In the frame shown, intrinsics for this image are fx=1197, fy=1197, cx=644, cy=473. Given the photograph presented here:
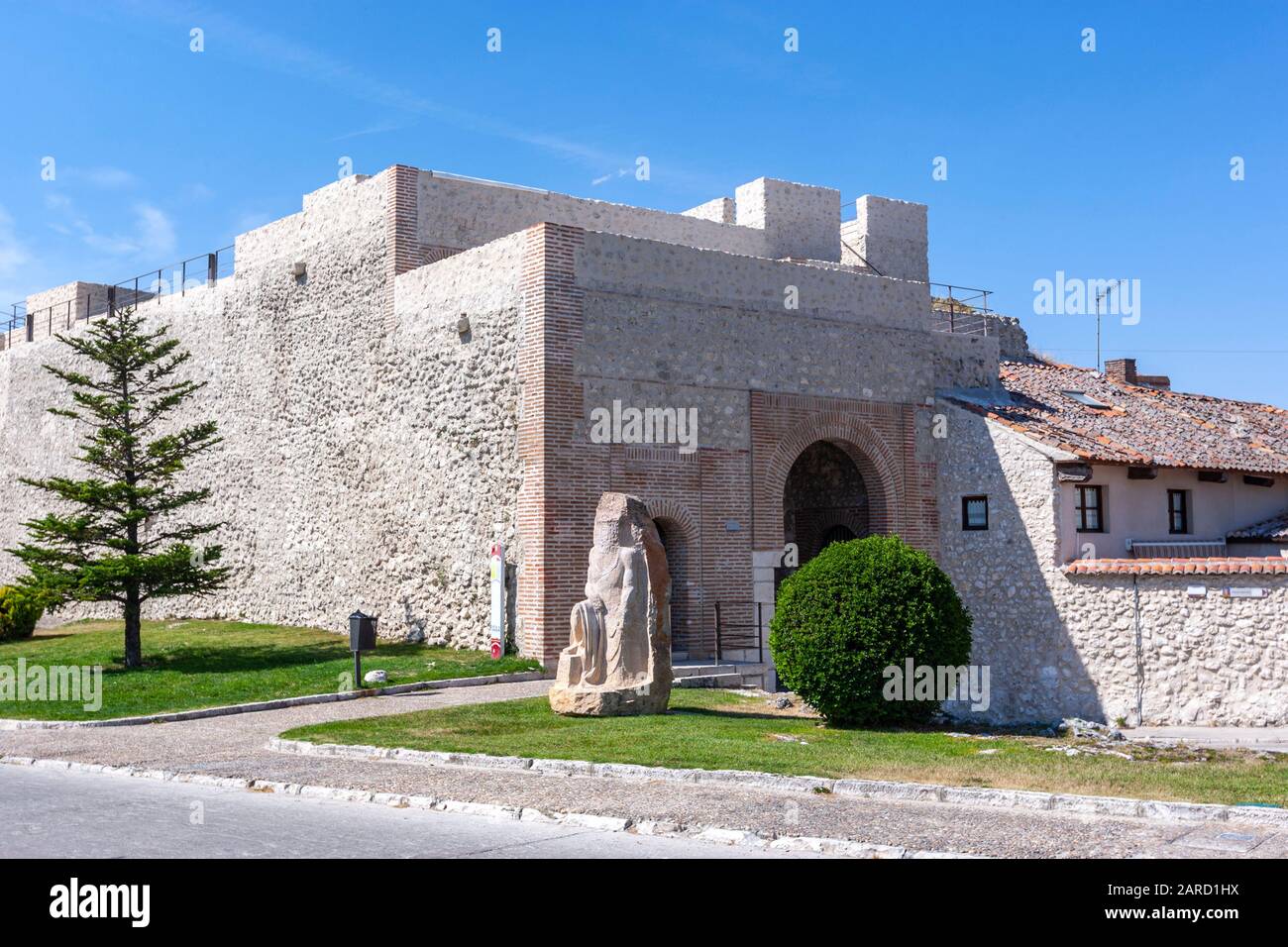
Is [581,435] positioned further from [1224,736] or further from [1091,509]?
[1224,736]

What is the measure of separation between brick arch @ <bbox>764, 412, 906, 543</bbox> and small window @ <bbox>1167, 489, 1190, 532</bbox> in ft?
18.4

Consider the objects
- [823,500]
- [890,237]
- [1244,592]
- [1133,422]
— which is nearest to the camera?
[1244,592]

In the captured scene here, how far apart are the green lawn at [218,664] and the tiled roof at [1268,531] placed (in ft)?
51.9

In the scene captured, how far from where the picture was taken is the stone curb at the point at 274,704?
49.7ft

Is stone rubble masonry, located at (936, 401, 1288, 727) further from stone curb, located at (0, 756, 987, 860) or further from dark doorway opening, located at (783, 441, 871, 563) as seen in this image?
stone curb, located at (0, 756, 987, 860)

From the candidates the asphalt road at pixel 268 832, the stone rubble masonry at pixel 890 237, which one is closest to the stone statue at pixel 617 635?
the asphalt road at pixel 268 832

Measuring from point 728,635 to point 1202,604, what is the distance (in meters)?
7.87

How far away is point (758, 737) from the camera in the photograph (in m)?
13.1

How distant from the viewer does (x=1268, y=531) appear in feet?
82.5

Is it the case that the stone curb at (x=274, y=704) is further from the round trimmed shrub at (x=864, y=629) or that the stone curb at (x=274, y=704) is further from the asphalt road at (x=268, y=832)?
the asphalt road at (x=268, y=832)

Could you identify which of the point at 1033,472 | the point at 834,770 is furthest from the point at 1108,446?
the point at 834,770

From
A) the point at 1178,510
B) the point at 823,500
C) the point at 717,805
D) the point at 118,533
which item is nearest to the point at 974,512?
the point at 823,500

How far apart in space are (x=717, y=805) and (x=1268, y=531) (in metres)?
20.6
